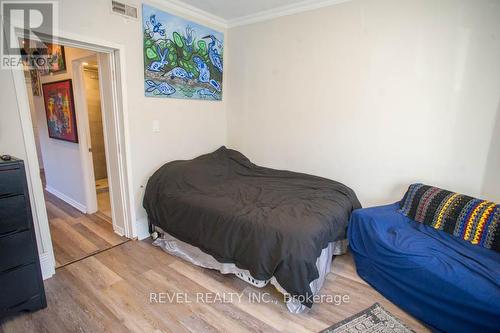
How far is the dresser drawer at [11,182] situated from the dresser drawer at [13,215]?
39mm

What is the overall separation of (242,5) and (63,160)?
3196mm

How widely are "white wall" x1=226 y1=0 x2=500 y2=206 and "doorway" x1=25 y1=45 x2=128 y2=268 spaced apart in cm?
184

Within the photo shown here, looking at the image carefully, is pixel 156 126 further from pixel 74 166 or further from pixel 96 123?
pixel 96 123

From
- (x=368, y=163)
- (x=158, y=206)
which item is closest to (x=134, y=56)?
(x=158, y=206)

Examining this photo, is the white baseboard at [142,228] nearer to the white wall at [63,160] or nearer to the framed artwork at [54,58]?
the white wall at [63,160]

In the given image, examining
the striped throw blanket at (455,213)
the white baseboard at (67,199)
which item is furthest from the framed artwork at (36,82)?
the striped throw blanket at (455,213)

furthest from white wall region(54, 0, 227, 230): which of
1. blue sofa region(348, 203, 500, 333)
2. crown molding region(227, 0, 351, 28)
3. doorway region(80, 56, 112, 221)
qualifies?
blue sofa region(348, 203, 500, 333)

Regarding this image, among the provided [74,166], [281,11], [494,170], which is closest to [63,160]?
[74,166]

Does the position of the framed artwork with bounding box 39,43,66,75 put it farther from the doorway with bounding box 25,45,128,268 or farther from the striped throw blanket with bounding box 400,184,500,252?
the striped throw blanket with bounding box 400,184,500,252

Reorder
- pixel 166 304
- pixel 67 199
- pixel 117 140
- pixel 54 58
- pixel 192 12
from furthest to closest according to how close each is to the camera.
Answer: pixel 67 199, pixel 54 58, pixel 192 12, pixel 117 140, pixel 166 304

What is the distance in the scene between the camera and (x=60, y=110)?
340 cm

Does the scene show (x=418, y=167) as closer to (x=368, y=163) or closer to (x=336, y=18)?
(x=368, y=163)

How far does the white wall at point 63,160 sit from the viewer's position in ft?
10.7

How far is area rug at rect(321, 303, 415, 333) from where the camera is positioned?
1672 mm
